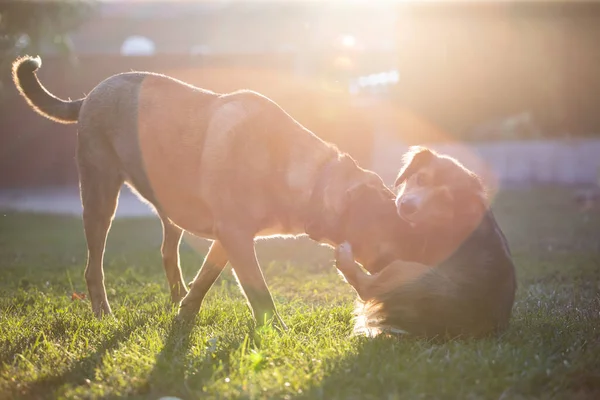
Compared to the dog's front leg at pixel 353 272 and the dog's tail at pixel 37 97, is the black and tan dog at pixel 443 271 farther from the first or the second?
the dog's tail at pixel 37 97

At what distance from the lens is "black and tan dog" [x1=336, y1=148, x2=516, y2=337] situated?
163 inches

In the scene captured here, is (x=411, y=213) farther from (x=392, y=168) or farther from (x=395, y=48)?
(x=395, y=48)

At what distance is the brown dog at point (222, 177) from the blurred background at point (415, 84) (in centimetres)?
1248

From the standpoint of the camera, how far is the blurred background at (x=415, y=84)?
62.0 feet

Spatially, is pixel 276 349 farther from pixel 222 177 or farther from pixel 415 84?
pixel 415 84

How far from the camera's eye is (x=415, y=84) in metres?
23.1

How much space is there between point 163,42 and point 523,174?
2357cm

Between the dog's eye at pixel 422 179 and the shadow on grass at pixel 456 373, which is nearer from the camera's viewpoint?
the shadow on grass at pixel 456 373

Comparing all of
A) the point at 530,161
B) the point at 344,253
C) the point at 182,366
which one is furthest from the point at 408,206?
the point at 530,161

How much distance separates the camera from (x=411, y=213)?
4.63 metres

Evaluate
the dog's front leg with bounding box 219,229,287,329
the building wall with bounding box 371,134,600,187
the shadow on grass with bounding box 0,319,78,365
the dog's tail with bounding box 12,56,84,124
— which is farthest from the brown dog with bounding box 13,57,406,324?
the building wall with bounding box 371,134,600,187

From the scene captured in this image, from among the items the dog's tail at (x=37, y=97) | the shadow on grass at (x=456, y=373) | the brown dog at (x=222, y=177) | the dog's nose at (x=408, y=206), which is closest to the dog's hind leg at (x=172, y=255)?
the brown dog at (x=222, y=177)

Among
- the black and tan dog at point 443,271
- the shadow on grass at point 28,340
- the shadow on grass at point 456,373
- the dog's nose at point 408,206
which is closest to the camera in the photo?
the shadow on grass at point 456,373

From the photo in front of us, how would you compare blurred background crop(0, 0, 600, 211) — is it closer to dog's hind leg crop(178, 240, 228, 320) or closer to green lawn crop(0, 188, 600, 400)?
green lawn crop(0, 188, 600, 400)
